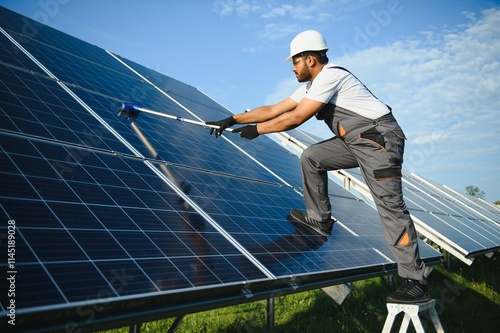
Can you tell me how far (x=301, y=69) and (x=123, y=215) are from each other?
3.05 meters

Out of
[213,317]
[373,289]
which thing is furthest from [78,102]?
[373,289]

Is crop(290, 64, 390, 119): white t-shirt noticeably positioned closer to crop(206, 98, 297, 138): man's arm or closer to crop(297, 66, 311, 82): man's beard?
crop(297, 66, 311, 82): man's beard

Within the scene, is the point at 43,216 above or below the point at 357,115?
below

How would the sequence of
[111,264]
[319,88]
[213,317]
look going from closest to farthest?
[111,264] → [319,88] → [213,317]

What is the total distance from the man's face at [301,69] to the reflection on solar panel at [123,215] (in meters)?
1.79

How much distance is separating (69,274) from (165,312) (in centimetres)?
69

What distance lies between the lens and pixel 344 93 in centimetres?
499

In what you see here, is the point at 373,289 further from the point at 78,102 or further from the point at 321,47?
the point at 78,102

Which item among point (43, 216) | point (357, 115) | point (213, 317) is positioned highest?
point (357, 115)

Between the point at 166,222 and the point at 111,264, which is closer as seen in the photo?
the point at 111,264

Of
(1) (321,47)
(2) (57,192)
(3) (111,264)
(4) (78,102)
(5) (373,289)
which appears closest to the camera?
(3) (111,264)

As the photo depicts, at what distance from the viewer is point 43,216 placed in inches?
115

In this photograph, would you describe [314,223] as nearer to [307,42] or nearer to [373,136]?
[373,136]

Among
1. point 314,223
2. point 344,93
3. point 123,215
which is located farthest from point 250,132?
point 123,215
